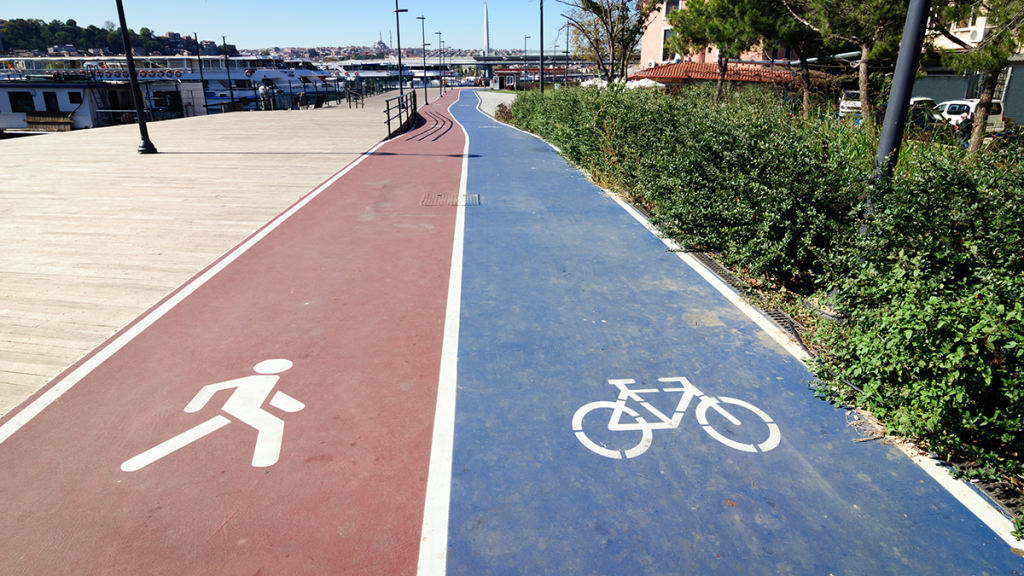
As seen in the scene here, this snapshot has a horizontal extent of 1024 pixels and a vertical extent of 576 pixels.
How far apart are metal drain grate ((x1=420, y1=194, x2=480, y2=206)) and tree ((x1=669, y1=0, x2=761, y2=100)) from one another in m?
11.6

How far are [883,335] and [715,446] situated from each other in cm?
148

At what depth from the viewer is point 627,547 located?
130 inches

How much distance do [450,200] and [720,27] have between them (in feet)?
60.5

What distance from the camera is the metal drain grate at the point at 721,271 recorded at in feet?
23.2

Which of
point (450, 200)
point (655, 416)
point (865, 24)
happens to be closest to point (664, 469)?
point (655, 416)

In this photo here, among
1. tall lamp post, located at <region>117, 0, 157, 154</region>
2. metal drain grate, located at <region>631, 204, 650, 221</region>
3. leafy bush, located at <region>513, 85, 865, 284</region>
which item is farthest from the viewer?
tall lamp post, located at <region>117, 0, 157, 154</region>

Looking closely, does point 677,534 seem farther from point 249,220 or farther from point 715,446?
point 249,220

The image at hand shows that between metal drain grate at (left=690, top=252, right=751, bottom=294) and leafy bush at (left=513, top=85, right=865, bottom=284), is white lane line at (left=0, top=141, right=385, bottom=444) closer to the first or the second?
leafy bush at (left=513, top=85, right=865, bottom=284)

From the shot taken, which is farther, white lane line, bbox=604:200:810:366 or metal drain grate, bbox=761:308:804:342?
metal drain grate, bbox=761:308:804:342

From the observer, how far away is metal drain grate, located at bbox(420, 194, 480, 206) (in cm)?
1170

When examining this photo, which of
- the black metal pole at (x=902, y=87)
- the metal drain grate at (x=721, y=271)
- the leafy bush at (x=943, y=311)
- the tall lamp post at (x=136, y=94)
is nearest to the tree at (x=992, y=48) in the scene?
the metal drain grate at (x=721, y=271)

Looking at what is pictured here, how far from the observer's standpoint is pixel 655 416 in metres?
4.49

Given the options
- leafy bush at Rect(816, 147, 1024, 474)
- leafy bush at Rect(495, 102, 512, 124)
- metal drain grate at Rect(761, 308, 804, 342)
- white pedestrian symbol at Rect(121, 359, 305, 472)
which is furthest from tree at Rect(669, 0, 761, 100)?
white pedestrian symbol at Rect(121, 359, 305, 472)

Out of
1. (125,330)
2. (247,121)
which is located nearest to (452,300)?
(125,330)
